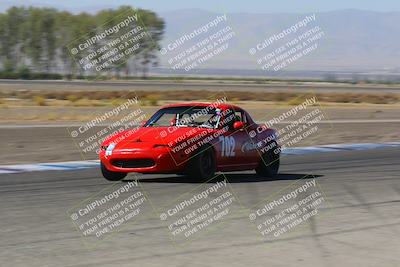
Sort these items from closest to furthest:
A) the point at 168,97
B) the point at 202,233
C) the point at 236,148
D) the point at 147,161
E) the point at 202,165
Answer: the point at 202,233
the point at 147,161
the point at 202,165
the point at 236,148
the point at 168,97

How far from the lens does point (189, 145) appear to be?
1221 cm

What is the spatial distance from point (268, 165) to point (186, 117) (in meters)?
1.93

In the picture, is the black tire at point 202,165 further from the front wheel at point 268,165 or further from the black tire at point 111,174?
the front wheel at point 268,165

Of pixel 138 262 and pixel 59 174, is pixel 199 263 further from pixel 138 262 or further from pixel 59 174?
pixel 59 174

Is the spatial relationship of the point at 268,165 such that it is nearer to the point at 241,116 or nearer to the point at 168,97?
the point at 241,116

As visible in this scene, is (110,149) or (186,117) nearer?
(110,149)

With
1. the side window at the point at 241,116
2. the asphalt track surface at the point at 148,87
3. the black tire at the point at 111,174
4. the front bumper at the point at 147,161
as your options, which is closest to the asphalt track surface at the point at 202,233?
the black tire at the point at 111,174

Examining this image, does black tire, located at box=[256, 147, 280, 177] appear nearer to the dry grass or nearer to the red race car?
the red race car

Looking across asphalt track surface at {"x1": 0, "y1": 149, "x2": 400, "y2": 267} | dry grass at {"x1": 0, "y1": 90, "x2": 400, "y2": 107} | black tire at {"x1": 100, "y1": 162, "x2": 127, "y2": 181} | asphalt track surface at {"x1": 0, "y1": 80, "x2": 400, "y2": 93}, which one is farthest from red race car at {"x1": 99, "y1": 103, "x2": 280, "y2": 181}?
asphalt track surface at {"x1": 0, "y1": 80, "x2": 400, "y2": 93}

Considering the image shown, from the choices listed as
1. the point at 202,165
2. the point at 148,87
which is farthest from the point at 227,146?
the point at 148,87

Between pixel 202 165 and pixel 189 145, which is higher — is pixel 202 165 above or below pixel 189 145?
below

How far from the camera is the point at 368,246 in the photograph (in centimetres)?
779

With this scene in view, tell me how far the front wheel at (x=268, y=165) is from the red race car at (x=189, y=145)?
0.29 ft

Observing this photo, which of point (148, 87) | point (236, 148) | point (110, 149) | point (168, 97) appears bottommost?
point (168, 97)
